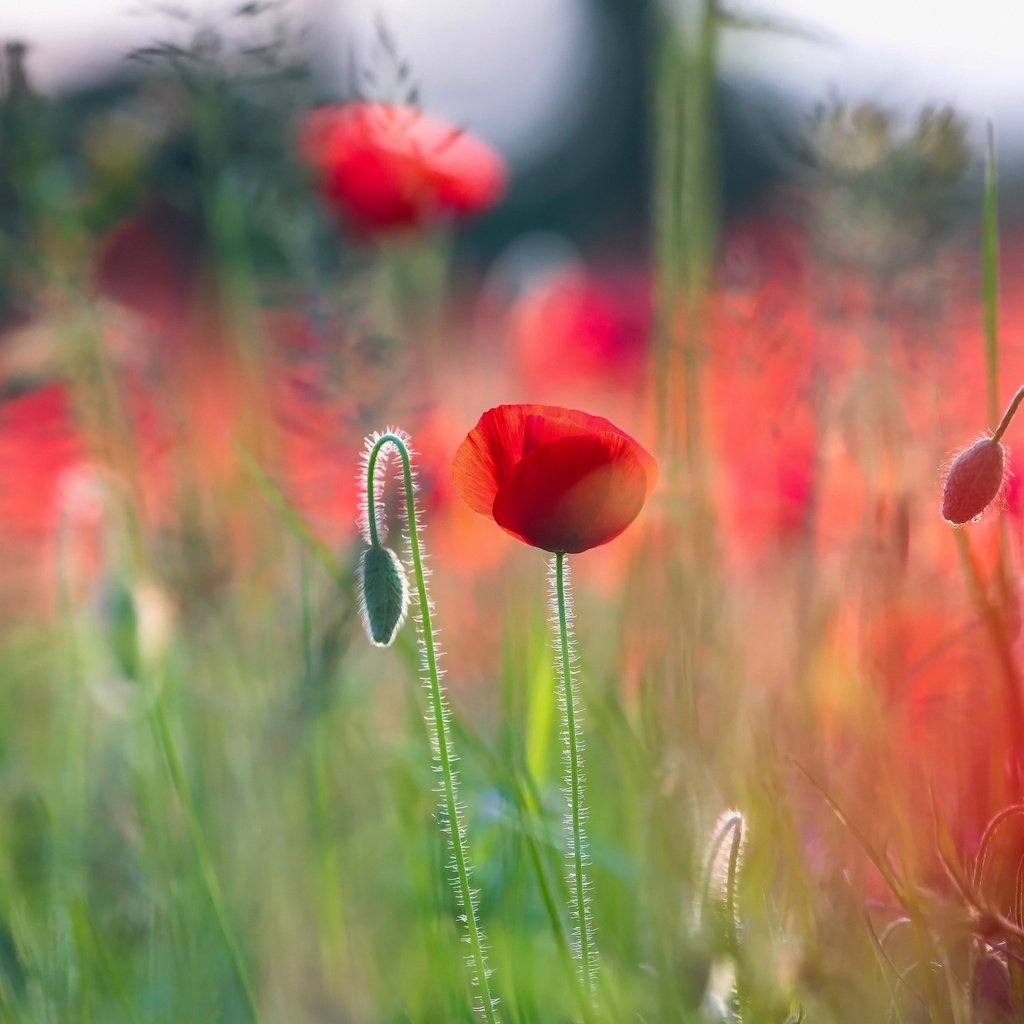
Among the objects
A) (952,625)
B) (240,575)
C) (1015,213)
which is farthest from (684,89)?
(1015,213)

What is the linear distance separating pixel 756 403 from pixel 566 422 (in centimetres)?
71

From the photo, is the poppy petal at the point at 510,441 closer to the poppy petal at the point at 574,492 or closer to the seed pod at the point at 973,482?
the poppy petal at the point at 574,492

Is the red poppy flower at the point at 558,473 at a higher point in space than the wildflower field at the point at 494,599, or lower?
higher

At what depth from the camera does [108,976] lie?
942 mm

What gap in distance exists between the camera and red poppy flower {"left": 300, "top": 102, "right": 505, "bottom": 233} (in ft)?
4.57

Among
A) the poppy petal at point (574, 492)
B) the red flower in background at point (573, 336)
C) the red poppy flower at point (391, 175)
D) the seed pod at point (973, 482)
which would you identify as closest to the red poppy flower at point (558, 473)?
the poppy petal at point (574, 492)

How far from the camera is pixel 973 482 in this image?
2.30 feet

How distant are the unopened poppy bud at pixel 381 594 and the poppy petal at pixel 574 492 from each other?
0.09 meters

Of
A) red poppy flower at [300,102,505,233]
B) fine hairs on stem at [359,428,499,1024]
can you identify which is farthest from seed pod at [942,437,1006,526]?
red poppy flower at [300,102,505,233]

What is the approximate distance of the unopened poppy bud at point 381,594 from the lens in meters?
0.75

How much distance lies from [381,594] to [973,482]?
0.33m

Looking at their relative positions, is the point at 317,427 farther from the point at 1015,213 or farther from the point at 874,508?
the point at 1015,213

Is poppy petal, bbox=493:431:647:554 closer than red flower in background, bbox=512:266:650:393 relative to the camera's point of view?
Yes

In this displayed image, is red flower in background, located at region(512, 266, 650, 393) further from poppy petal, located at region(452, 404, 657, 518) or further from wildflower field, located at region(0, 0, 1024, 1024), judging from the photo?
poppy petal, located at region(452, 404, 657, 518)
